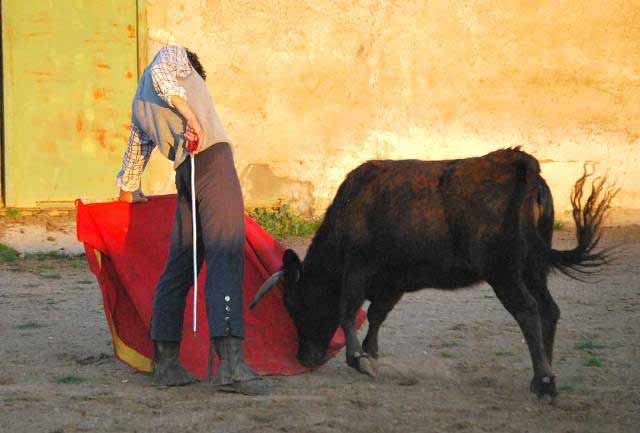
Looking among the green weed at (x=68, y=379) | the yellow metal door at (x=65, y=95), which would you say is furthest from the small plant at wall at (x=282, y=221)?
the green weed at (x=68, y=379)

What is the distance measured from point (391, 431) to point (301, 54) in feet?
23.0

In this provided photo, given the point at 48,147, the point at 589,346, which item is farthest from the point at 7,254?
the point at 589,346

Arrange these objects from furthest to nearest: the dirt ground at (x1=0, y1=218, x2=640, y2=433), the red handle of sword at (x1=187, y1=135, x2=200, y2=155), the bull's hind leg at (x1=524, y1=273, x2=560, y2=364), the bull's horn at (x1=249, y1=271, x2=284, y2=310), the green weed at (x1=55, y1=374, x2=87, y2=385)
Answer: the bull's horn at (x1=249, y1=271, x2=284, y2=310), the bull's hind leg at (x1=524, y1=273, x2=560, y2=364), the green weed at (x1=55, y1=374, x2=87, y2=385), the red handle of sword at (x1=187, y1=135, x2=200, y2=155), the dirt ground at (x1=0, y1=218, x2=640, y2=433)

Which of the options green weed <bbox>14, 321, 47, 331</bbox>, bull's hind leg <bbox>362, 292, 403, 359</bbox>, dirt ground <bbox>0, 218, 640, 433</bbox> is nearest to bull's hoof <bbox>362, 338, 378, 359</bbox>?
bull's hind leg <bbox>362, 292, 403, 359</bbox>

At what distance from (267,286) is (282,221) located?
492 cm

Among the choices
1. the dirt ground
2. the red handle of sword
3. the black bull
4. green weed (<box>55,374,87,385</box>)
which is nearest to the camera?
the dirt ground

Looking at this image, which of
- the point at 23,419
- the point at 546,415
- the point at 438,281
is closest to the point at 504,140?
the point at 438,281

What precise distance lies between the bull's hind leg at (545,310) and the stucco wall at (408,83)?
5.68 metres

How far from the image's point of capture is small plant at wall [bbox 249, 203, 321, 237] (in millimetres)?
10789

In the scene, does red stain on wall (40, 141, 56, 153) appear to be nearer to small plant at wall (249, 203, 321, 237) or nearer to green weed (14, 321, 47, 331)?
small plant at wall (249, 203, 321, 237)

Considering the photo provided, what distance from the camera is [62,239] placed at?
32.9ft

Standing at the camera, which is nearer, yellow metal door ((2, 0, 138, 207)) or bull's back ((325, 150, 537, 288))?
bull's back ((325, 150, 537, 288))

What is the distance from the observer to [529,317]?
5.27 metres

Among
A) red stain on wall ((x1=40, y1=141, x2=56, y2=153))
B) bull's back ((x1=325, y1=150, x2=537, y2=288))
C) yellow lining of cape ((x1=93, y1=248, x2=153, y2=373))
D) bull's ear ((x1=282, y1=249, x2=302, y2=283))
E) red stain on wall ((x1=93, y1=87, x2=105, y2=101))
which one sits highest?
red stain on wall ((x1=93, y1=87, x2=105, y2=101))
